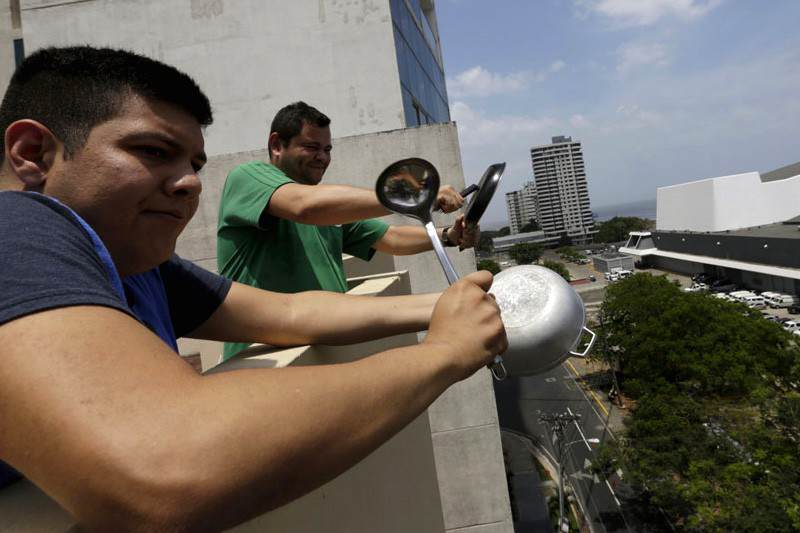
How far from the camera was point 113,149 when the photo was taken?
0.95 meters

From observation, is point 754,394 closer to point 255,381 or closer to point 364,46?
point 364,46

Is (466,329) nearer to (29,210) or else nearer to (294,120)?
(29,210)

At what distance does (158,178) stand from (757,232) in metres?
51.9

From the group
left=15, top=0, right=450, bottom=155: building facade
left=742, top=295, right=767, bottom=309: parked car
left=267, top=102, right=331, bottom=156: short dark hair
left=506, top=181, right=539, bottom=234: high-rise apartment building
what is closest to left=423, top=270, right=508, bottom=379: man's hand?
left=267, top=102, right=331, bottom=156: short dark hair

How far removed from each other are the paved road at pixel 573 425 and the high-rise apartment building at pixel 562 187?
3633 inches

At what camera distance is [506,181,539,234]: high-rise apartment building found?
134 metres

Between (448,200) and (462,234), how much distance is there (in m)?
0.19

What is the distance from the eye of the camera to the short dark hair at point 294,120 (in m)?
2.45

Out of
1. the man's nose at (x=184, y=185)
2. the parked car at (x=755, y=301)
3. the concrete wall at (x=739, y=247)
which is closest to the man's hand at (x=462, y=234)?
the man's nose at (x=184, y=185)

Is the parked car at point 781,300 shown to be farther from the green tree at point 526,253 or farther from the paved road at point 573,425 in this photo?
the green tree at point 526,253

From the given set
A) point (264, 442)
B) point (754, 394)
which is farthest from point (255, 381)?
point (754, 394)

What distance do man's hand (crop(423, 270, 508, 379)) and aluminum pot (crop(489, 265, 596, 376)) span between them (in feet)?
2.25

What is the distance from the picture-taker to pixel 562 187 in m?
122

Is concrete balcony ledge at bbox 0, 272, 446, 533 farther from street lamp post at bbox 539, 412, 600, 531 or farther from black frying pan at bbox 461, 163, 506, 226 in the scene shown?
street lamp post at bbox 539, 412, 600, 531
